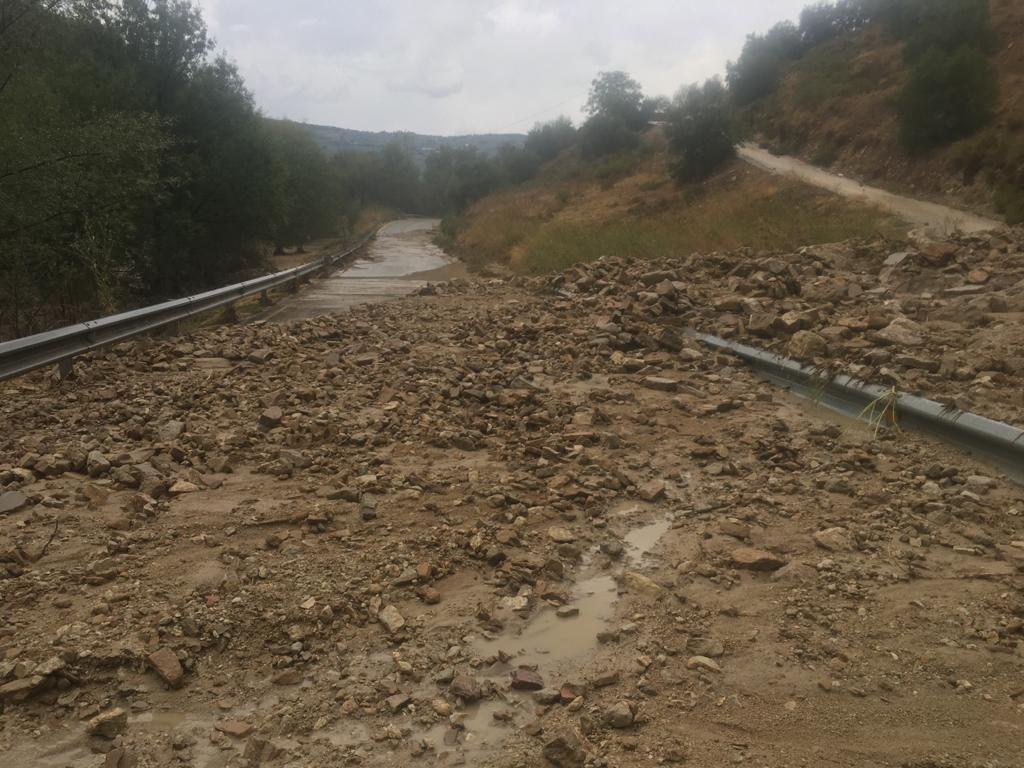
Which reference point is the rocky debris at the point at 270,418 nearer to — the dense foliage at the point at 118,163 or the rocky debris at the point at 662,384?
the rocky debris at the point at 662,384

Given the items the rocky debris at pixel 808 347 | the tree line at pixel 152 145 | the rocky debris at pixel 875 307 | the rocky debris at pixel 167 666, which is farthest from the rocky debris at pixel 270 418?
the tree line at pixel 152 145

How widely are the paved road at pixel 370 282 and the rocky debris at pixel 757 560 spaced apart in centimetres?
1027

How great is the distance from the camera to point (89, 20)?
21766 millimetres

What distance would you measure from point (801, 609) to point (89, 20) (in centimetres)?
2537

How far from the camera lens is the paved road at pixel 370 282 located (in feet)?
48.6

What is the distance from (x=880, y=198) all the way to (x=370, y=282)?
18471 mm

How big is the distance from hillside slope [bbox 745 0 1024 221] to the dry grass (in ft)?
13.4

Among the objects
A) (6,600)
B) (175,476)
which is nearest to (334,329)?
(175,476)

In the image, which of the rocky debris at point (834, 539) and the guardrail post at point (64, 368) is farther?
the guardrail post at point (64, 368)

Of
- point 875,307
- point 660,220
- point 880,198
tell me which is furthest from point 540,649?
point 880,198

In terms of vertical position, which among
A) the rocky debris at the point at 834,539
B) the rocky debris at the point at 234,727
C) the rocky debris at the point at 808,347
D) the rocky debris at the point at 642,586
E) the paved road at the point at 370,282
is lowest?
the paved road at the point at 370,282

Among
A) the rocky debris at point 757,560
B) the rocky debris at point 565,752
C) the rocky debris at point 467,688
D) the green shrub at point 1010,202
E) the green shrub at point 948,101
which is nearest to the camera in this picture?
the rocky debris at point 565,752

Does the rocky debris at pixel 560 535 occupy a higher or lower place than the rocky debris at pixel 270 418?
lower

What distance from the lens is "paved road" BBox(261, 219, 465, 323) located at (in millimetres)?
14812
